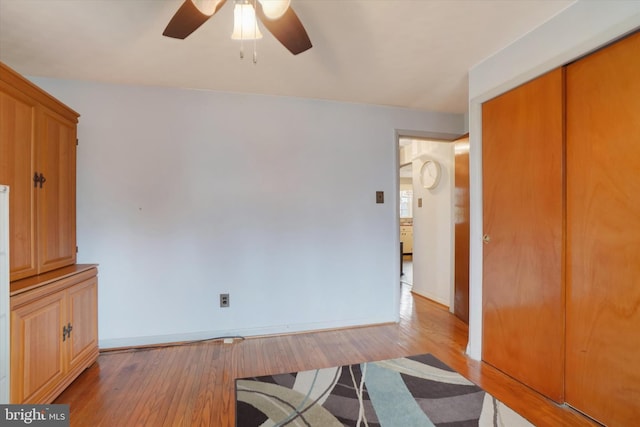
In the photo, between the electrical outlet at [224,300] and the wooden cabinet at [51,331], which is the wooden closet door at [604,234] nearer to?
the electrical outlet at [224,300]

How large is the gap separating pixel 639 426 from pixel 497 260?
3.23 feet

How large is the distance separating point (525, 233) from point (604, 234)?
1.32ft

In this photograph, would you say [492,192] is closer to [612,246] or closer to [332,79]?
[612,246]

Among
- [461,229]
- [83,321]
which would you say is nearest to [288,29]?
[83,321]

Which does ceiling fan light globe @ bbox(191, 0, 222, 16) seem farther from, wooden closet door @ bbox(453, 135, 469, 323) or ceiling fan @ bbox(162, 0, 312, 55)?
wooden closet door @ bbox(453, 135, 469, 323)

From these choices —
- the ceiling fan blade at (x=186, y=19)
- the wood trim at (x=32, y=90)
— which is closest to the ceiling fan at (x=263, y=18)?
the ceiling fan blade at (x=186, y=19)

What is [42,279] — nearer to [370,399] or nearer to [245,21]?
[245,21]

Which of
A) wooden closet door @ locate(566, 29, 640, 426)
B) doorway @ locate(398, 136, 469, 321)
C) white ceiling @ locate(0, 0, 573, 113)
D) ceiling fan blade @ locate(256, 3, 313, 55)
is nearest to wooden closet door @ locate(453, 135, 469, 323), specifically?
doorway @ locate(398, 136, 469, 321)

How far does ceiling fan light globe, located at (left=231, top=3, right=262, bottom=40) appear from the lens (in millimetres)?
1338

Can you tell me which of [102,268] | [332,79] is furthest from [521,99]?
[102,268]

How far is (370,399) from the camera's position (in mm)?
1711

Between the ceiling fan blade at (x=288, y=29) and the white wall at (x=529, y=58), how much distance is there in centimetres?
141

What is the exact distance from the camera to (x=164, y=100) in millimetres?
2465

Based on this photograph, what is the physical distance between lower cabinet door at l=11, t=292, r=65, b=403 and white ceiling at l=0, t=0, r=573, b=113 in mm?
1587
